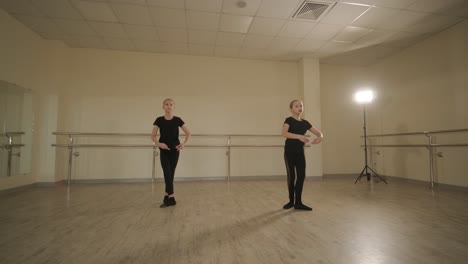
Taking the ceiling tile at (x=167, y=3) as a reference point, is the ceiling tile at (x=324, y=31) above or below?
below

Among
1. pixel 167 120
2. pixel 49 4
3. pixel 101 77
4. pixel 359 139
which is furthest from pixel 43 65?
pixel 359 139

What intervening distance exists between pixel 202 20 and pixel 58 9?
2219 mm

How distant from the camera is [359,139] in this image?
5578mm

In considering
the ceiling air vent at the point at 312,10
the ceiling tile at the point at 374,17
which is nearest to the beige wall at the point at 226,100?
the ceiling tile at the point at 374,17

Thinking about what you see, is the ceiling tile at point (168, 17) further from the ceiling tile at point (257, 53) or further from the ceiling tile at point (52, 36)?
the ceiling tile at point (52, 36)

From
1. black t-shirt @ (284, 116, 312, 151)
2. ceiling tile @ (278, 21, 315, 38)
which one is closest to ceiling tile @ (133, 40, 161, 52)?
ceiling tile @ (278, 21, 315, 38)

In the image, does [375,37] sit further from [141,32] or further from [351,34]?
[141,32]

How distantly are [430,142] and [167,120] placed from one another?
443 cm

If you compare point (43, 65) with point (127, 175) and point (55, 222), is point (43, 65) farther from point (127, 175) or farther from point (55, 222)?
point (55, 222)

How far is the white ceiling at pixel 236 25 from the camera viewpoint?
334 cm

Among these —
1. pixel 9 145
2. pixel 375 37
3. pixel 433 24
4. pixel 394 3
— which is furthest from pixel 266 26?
pixel 9 145

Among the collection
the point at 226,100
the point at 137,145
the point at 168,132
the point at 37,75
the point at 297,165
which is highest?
the point at 37,75

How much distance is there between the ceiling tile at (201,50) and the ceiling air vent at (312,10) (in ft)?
6.34

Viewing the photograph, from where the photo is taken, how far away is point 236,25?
387cm
